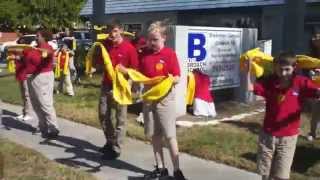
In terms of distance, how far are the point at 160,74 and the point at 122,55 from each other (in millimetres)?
1032

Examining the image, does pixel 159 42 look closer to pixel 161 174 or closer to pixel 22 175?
pixel 161 174

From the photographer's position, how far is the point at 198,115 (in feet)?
36.6

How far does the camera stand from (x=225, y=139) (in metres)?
9.05

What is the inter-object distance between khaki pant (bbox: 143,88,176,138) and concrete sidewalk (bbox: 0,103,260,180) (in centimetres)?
74

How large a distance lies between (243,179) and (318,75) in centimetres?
150

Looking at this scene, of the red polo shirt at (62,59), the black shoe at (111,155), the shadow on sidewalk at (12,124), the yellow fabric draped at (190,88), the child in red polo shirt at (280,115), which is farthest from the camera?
the red polo shirt at (62,59)

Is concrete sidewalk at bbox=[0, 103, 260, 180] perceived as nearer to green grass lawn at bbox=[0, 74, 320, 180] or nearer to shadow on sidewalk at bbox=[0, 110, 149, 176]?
shadow on sidewalk at bbox=[0, 110, 149, 176]

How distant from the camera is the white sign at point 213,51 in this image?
438 inches

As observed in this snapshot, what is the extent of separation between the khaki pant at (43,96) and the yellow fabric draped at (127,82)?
4.20 ft

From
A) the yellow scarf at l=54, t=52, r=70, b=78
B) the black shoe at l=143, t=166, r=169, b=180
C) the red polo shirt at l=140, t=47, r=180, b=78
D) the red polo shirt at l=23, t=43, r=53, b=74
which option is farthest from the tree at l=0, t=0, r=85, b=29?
the red polo shirt at l=140, t=47, r=180, b=78

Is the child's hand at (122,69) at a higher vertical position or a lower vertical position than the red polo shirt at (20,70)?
higher

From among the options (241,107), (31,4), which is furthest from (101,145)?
(31,4)

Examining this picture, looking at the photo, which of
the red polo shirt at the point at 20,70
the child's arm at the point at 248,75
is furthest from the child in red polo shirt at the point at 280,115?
the red polo shirt at the point at 20,70

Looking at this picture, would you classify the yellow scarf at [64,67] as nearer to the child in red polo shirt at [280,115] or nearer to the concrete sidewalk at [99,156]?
the concrete sidewalk at [99,156]
